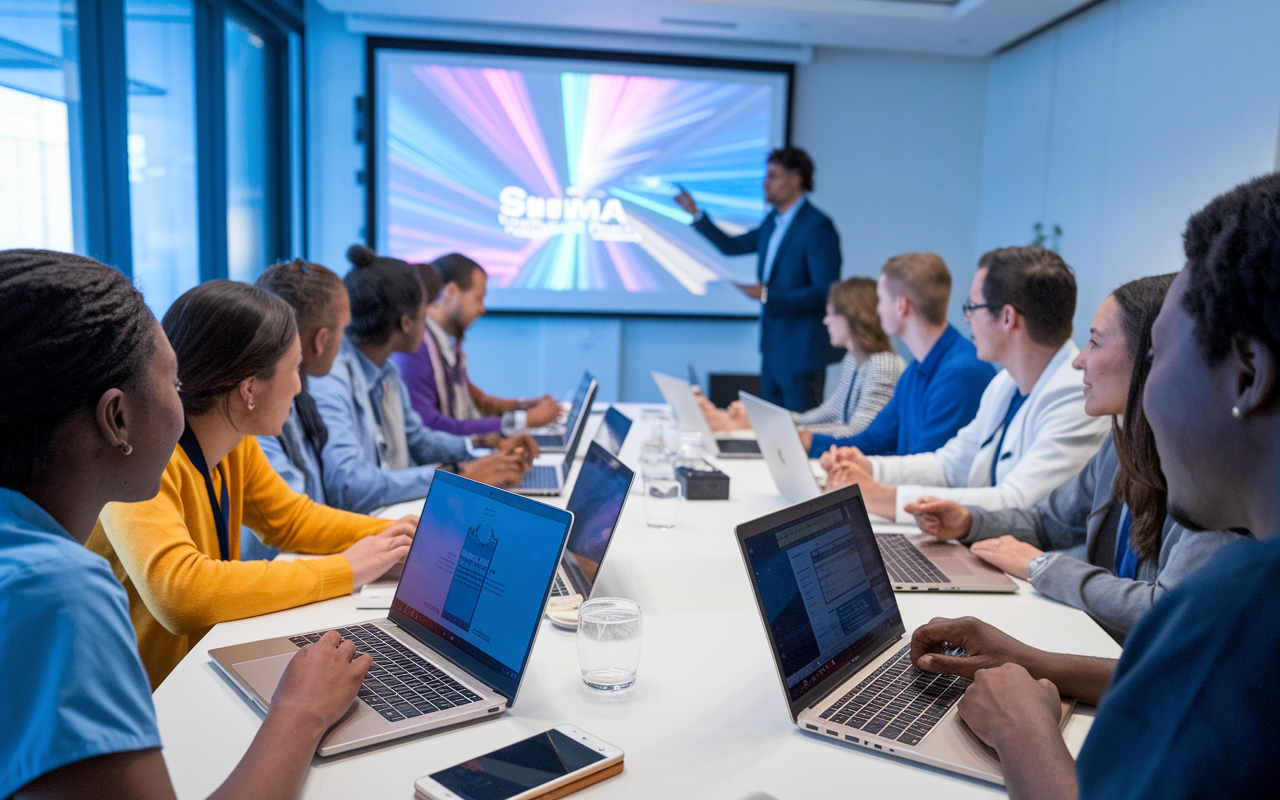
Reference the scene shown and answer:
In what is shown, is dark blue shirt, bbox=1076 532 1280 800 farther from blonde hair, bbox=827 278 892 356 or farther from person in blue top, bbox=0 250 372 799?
blonde hair, bbox=827 278 892 356

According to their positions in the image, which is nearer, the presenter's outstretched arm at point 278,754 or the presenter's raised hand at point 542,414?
the presenter's outstretched arm at point 278,754

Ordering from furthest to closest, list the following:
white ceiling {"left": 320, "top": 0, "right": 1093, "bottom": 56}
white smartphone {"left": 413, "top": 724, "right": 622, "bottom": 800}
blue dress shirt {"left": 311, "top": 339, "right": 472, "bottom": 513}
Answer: white ceiling {"left": 320, "top": 0, "right": 1093, "bottom": 56} < blue dress shirt {"left": 311, "top": 339, "right": 472, "bottom": 513} < white smartphone {"left": 413, "top": 724, "right": 622, "bottom": 800}

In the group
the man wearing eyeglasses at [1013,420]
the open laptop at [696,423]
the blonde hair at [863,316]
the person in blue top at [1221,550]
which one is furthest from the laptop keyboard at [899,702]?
the blonde hair at [863,316]

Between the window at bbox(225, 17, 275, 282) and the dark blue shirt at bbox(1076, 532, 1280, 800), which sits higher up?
the window at bbox(225, 17, 275, 282)

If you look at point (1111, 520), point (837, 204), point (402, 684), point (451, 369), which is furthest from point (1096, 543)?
point (837, 204)

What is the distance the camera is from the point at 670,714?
1107 mm

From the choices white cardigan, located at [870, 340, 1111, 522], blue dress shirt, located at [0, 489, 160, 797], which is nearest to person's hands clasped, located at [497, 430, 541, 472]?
white cardigan, located at [870, 340, 1111, 522]

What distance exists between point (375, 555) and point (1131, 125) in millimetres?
4708

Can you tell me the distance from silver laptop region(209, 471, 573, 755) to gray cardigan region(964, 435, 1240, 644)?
84 cm

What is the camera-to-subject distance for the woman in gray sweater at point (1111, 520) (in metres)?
1.43

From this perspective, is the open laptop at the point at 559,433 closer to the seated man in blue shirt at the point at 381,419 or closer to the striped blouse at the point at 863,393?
the seated man in blue shirt at the point at 381,419

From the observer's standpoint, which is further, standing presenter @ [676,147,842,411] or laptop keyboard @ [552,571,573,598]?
standing presenter @ [676,147,842,411]

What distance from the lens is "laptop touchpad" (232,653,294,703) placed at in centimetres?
110

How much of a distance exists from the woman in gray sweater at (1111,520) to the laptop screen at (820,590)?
39cm
